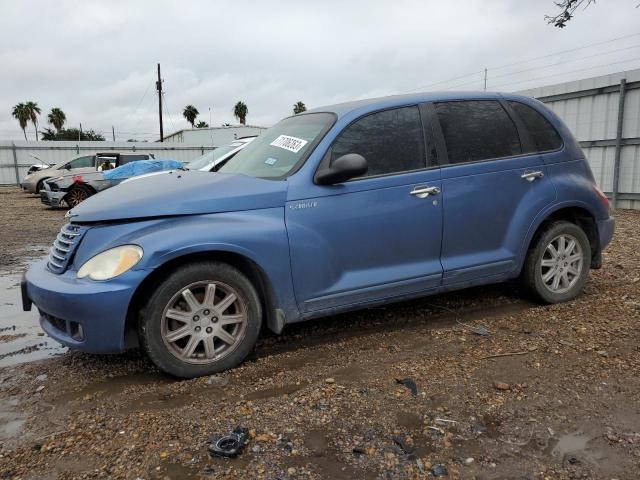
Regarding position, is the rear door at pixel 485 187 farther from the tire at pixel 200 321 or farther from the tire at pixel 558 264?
the tire at pixel 200 321

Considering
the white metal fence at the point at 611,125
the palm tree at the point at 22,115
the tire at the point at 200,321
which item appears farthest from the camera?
the palm tree at the point at 22,115

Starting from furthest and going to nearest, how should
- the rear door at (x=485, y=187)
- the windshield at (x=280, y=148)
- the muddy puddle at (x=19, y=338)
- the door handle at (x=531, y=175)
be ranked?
the door handle at (x=531, y=175) → the rear door at (x=485, y=187) → the muddy puddle at (x=19, y=338) → the windshield at (x=280, y=148)

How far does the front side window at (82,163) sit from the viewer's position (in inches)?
708

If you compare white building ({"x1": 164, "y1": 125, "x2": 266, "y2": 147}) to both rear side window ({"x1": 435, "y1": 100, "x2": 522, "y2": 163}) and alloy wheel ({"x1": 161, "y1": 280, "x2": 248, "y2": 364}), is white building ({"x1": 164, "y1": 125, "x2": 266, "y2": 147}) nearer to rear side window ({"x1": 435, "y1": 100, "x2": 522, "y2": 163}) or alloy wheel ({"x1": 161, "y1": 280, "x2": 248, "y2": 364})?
rear side window ({"x1": 435, "y1": 100, "x2": 522, "y2": 163})

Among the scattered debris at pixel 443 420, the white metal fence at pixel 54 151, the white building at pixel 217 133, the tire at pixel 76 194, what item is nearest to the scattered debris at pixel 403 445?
the scattered debris at pixel 443 420

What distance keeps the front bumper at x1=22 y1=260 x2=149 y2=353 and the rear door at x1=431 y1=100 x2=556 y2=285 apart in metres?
2.33

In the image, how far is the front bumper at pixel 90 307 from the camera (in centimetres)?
292

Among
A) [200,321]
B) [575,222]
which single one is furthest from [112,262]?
[575,222]

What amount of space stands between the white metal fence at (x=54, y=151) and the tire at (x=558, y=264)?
2914 centimetres

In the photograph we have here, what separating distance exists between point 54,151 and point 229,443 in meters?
32.6

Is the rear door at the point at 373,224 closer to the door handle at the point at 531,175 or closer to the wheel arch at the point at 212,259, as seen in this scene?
the wheel arch at the point at 212,259

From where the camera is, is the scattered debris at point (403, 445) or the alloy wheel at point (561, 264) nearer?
the scattered debris at point (403, 445)

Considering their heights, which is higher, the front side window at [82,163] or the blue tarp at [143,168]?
the front side window at [82,163]

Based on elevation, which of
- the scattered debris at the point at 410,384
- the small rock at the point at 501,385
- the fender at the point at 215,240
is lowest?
the scattered debris at the point at 410,384
